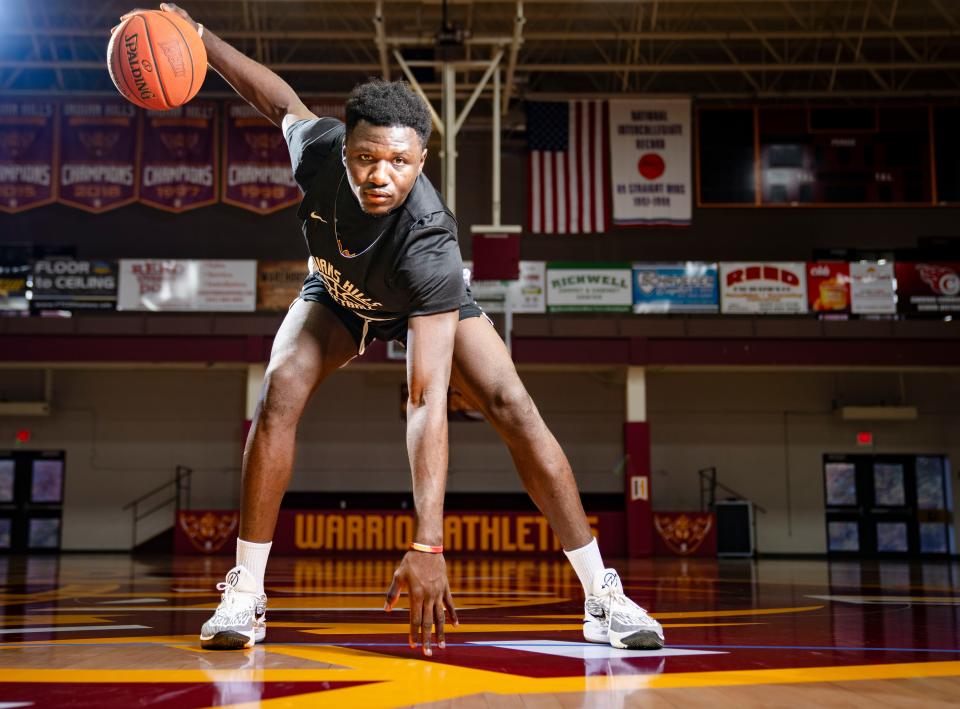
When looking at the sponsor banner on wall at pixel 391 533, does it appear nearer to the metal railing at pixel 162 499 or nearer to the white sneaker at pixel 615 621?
the metal railing at pixel 162 499

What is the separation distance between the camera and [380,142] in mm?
2562

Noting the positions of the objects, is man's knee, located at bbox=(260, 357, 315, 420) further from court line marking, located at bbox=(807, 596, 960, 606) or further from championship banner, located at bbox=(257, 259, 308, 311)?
championship banner, located at bbox=(257, 259, 308, 311)

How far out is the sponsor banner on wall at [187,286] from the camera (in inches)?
611

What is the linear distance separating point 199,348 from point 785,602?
1240cm

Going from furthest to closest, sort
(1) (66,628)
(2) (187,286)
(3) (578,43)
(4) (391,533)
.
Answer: (3) (578,43) → (2) (187,286) → (4) (391,533) → (1) (66,628)

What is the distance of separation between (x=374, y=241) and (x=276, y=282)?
44.3ft

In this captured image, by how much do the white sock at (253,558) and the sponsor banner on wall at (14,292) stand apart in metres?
14.5

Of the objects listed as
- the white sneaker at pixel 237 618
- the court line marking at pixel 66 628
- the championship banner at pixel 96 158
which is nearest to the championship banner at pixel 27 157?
the championship banner at pixel 96 158

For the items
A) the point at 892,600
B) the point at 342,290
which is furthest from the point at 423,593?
the point at 892,600

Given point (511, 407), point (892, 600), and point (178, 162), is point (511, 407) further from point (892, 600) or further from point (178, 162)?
point (178, 162)

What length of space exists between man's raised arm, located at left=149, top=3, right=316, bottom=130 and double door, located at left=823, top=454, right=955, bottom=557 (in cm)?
1733

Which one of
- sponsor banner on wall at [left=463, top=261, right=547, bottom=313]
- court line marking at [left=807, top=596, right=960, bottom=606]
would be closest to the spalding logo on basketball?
sponsor banner on wall at [left=463, top=261, right=547, bottom=313]

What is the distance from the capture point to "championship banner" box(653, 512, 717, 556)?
15.3 metres

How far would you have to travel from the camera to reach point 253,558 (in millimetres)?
2893
